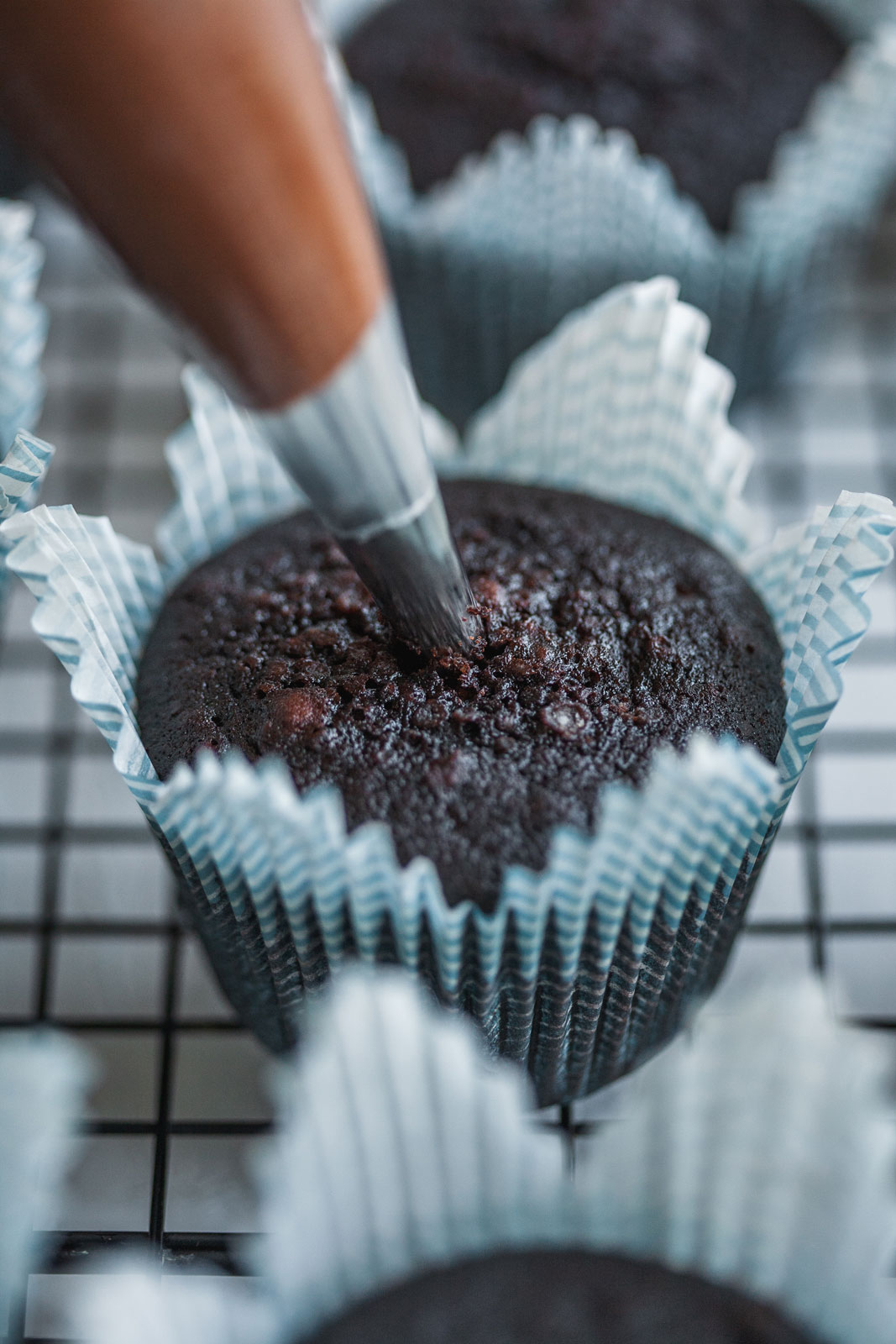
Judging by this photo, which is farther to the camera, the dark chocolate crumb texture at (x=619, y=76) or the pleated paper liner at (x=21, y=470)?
the dark chocolate crumb texture at (x=619, y=76)

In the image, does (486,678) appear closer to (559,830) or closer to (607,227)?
(559,830)

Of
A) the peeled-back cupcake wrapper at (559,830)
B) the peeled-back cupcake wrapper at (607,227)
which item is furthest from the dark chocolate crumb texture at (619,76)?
the peeled-back cupcake wrapper at (559,830)

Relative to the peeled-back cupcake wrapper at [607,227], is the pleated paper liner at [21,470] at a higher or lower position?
lower

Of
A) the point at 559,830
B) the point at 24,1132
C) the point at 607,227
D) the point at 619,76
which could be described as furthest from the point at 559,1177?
the point at 619,76

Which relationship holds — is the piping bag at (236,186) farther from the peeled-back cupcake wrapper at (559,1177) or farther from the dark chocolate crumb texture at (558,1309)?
the dark chocolate crumb texture at (558,1309)

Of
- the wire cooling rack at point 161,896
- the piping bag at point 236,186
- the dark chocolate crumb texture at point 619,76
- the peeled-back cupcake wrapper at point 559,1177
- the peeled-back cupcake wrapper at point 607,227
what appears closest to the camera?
the piping bag at point 236,186

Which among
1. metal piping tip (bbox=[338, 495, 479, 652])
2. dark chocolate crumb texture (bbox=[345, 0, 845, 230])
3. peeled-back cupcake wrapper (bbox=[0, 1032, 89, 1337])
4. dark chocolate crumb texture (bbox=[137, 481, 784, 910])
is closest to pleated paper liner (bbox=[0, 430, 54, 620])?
dark chocolate crumb texture (bbox=[137, 481, 784, 910])

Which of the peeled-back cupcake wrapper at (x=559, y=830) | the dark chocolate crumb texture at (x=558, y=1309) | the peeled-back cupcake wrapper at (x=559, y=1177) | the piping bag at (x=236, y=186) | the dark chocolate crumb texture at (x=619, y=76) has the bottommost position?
the dark chocolate crumb texture at (x=558, y=1309)
